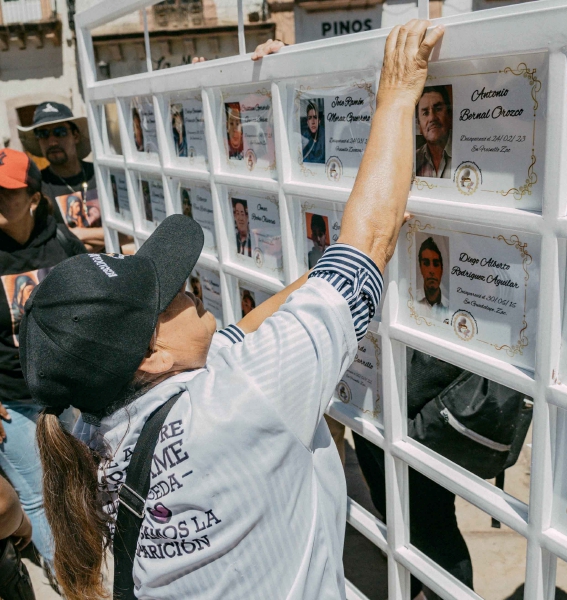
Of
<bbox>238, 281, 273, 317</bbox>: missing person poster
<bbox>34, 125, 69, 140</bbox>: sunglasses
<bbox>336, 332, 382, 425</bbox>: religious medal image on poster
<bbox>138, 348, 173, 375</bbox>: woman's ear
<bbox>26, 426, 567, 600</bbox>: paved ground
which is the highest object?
<bbox>34, 125, 69, 140</bbox>: sunglasses

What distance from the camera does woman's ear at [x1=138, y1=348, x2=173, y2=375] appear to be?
4.26 ft

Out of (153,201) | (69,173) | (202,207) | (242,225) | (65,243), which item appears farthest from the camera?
(69,173)

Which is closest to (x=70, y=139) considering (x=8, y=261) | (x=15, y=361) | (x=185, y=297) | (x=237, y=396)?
(x=8, y=261)

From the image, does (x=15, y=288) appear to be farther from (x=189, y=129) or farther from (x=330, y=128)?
(x=330, y=128)

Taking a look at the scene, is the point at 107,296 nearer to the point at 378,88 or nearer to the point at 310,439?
the point at 310,439

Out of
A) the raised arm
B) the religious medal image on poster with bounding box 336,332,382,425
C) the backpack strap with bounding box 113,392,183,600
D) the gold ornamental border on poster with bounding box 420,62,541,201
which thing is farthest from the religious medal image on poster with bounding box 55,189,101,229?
the gold ornamental border on poster with bounding box 420,62,541,201

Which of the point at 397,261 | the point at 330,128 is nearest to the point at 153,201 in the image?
the point at 330,128

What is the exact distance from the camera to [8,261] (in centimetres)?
283

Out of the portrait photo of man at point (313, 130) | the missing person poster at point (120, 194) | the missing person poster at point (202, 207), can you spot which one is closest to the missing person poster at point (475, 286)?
the portrait photo of man at point (313, 130)

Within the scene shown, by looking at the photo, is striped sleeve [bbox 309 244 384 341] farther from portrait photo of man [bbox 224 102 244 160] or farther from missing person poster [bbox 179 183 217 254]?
missing person poster [bbox 179 183 217 254]

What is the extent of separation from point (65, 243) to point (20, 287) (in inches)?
15.1

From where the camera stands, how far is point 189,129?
7.36 ft

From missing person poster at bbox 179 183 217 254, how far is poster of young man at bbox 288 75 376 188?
0.59m

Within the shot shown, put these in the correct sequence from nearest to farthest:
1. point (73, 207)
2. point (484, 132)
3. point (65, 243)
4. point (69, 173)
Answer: point (484, 132)
point (65, 243)
point (73, 207)
point (69, 173)
